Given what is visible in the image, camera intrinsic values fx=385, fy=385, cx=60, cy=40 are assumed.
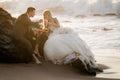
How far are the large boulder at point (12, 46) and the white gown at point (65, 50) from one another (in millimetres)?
602

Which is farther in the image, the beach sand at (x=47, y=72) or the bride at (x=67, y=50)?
the bride at (x=67, y=50)

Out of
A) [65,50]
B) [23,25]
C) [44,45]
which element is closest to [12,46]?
[23,25]

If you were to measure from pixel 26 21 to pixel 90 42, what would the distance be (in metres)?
6.68

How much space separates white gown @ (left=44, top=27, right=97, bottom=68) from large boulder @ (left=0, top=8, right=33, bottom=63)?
60 cm

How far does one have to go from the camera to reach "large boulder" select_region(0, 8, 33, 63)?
916 centimetres

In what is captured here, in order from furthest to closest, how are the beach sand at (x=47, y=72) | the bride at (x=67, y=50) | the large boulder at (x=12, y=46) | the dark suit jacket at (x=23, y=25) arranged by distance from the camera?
the dark suit jacket at (x=23, y=25)
the bride at (x=67, y=50)
the large boulder at (x=12, y=46)
the beach sand at (x=47, y=72)

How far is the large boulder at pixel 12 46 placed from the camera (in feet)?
30.0

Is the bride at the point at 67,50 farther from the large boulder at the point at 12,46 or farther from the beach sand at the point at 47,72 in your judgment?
the large boulder at the point at 12,46

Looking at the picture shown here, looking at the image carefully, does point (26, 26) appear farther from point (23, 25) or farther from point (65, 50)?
point (65, 50)

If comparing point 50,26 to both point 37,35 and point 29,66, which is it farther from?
point 29,66

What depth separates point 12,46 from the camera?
9164 millimetres

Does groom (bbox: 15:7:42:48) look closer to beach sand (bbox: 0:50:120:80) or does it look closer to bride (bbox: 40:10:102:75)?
bride (bbox: 40:10:102:75)

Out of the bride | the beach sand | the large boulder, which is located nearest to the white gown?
the bride

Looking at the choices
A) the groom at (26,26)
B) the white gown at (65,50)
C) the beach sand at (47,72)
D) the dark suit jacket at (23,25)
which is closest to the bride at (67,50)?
the white gown at (65,50)
